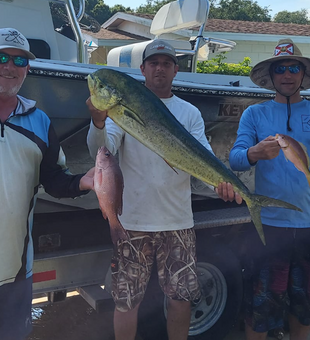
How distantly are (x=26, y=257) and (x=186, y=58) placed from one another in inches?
136

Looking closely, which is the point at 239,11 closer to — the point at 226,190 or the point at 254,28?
the point at 254,28

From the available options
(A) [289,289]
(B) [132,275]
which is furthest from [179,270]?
(A) [289,289]

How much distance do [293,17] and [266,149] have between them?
195 ft

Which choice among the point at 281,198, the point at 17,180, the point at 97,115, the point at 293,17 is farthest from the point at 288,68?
the point at 293,17

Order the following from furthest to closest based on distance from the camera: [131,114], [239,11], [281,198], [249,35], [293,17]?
[293,17] → [239,11] → [249,35] → [281,198] → [131,114]

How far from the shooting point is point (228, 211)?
386 centimetres

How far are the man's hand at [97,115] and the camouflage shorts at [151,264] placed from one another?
32.8 inches

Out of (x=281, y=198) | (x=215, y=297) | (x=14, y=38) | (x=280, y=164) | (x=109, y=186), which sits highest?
(x=14, y=38)

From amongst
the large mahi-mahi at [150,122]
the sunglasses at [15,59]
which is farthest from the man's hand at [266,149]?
the sunglasses at [15,59]

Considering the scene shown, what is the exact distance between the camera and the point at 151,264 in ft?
9.13

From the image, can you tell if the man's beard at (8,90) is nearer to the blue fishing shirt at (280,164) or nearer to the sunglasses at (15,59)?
the sunglasses at (15,59)

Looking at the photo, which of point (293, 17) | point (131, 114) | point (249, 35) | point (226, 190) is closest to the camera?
point (131, 114)

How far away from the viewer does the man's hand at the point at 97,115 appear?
2.10 m

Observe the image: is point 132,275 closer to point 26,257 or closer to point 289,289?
point 26,257
